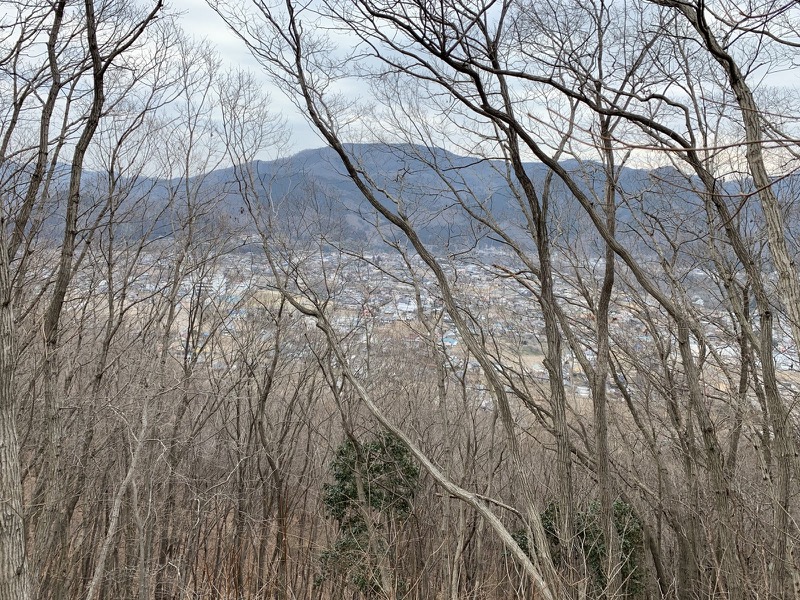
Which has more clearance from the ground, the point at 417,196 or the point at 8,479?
the point at 417,196

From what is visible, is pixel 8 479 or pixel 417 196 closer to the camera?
pixel 8 479

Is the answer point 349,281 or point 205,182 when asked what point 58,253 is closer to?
point 205,182

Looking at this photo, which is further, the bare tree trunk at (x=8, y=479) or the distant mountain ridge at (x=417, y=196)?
the distant mountain ridge at (x=417, y=196)

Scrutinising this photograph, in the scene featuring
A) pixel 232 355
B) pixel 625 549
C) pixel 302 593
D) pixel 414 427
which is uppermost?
pixel 232 355

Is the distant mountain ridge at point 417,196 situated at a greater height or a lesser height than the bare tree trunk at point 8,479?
greater

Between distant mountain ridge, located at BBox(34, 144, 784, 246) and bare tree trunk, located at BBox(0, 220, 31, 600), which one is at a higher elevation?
distant mountain ridge, located at BBox(34, 144, 784, 246)

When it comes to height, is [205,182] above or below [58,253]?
above

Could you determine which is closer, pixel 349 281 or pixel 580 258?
pixel 580 258

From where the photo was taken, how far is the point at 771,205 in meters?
3.48

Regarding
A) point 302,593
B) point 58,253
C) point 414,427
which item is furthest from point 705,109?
point 302,593

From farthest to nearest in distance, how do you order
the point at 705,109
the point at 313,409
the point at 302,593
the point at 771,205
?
1. the point at 313,409
2. the point at 302,593
3. the point at 705,109
4. the point at 771,205

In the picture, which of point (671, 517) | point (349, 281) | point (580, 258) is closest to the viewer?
point (580, 258)

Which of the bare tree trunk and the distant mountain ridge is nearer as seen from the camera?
the bare tree trunk

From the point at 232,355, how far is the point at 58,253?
4.35m
